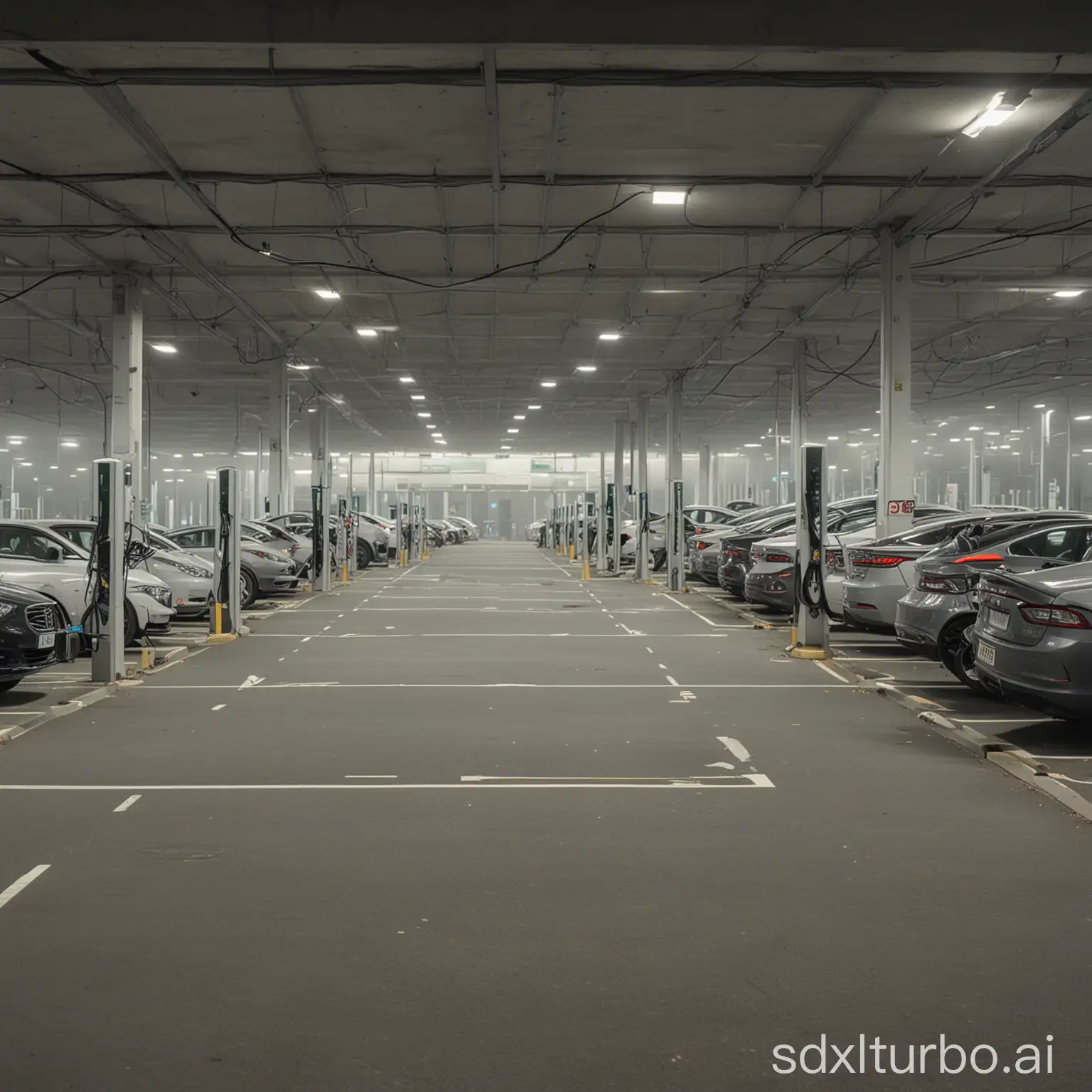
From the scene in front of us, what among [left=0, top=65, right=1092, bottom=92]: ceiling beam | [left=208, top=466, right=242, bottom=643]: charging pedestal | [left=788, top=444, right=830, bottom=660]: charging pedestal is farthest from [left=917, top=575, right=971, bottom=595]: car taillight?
[left=208, top=466, right=242, bottom=643]: charging pedestal

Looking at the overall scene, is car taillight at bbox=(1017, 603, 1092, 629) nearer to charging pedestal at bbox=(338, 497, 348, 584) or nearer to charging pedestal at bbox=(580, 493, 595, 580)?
charging pedestal at bbox=(338, 497, 348, 584)

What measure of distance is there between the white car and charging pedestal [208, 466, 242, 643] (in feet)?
4.28

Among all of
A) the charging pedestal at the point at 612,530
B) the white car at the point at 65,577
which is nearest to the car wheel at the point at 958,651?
the white car at the point at 65,577

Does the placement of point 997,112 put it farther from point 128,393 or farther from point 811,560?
point 128,393

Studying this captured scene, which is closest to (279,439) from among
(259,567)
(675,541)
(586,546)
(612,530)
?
(259,567)

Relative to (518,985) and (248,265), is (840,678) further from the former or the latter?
(248,265)

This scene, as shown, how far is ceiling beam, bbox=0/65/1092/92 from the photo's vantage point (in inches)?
440

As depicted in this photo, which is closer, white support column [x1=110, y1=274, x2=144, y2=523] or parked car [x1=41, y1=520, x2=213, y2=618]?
parked car [x1=41, y1=520, x2=213, y2=618]

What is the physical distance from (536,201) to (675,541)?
43.6 feet

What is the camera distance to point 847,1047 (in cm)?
376

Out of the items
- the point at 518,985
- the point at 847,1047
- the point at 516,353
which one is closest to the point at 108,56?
the point at 518,985

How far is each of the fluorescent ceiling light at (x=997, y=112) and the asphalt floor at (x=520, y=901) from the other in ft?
19.3

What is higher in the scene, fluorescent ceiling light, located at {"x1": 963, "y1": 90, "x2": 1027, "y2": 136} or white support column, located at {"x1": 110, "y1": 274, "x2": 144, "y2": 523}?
fluorescent ceiling light, located at {"x1": 963, "y1": 90, "x2": 1027, "y2": 136}

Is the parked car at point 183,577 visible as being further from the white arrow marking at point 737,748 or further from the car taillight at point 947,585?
the white arrow marking at point 737,748
